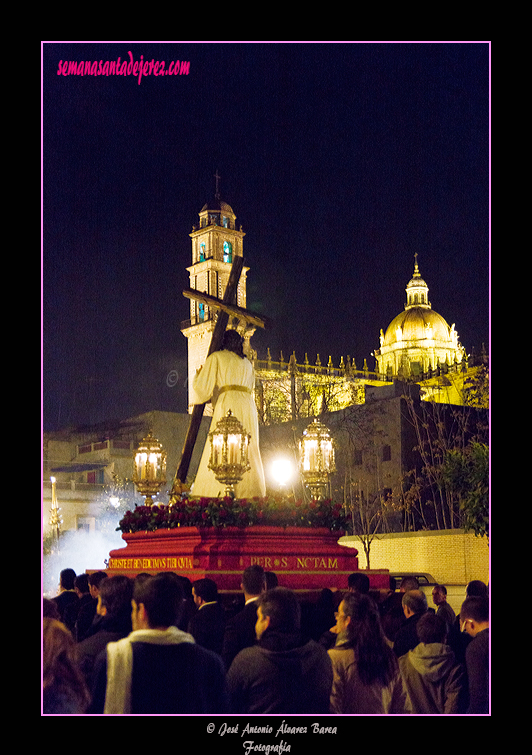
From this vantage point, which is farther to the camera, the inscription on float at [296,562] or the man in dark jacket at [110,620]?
the inscription on float at [296,562]

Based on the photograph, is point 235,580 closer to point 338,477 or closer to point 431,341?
point 338,477

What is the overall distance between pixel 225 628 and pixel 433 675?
2027 millimetres

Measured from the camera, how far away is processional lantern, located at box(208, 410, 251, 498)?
11.6m

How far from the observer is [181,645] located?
554 cm

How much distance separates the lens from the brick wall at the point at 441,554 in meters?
24.8

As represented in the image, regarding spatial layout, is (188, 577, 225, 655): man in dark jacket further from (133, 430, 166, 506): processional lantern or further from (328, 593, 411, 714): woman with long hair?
(133, 430, 166, 506): processional lantern

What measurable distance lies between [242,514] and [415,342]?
84776 mm

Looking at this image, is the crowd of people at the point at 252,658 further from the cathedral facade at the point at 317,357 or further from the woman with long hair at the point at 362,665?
the cathedral facade at the point at 317,357

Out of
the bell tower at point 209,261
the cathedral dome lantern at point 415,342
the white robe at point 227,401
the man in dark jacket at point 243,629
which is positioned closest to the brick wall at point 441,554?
the white robe at point 227,401

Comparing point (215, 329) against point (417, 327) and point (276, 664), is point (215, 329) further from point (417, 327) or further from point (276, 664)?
point (417, 327)

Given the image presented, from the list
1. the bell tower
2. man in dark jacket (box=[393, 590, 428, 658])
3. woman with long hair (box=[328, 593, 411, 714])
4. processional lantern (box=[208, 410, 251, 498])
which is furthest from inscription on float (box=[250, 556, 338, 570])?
the bell tower

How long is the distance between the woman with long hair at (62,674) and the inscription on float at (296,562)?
4.46 meters

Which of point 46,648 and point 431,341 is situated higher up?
point 431,341
